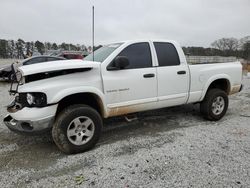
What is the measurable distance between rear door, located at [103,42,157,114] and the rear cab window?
0.74 feet

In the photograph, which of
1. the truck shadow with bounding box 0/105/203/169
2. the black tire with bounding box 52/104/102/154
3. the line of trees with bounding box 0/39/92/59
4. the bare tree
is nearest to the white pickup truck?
the black tire with bounding box 52/104/102/154

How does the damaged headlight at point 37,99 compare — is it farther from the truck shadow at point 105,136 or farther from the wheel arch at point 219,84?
the wheel arch at point 219,84

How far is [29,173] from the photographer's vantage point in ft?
10.2

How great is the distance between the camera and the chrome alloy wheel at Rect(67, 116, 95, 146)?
3607 millimetres

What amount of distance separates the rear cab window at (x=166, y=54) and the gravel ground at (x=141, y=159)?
4.69ft

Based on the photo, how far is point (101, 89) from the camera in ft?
12.5

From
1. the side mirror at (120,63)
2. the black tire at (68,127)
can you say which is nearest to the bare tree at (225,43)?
the side mirror at (120,63)

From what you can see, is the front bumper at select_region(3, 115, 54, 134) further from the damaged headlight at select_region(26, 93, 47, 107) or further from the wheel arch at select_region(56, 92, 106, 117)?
the wheel arch at select_region(56, 92, 106, 117)

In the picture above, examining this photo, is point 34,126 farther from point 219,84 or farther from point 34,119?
point 219,84

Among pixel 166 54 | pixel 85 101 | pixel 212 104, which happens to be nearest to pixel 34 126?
pixel 85 101

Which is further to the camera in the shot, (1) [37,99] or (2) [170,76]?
(2) [170,76]

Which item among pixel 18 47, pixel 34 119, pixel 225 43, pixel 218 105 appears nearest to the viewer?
pixel 34 119

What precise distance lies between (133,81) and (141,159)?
1413 mm

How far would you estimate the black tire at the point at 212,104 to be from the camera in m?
5.24
